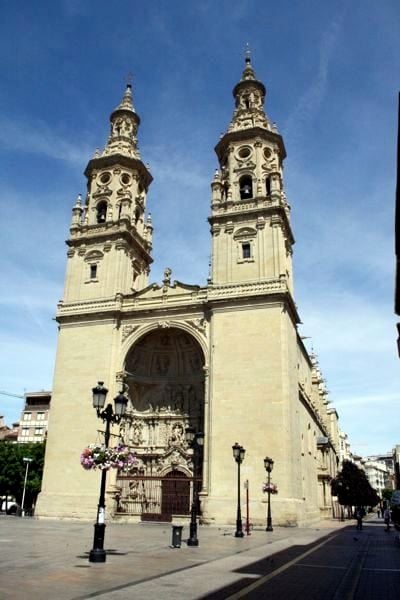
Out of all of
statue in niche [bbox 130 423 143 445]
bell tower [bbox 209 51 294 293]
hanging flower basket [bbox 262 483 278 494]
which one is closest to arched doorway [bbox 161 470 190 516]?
statue in niche [bbox 130 423 143 445]

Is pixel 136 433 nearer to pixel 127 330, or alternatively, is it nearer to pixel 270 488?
pixel 127 330

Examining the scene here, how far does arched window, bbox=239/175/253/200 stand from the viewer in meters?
39.6

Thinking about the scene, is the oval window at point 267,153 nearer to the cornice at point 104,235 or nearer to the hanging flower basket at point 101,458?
the cornice at point 104,235

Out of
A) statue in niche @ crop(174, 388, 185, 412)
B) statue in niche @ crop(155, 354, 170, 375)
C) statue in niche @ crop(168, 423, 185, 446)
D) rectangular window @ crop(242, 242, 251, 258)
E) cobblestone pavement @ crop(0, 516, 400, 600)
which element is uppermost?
rectangular window @ crop(242, 242, 251, 258)

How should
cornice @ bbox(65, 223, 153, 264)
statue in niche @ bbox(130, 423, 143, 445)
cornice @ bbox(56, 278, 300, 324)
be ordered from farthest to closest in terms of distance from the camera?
cornice @ bbox(65, 223, 153, 264) → statue in niche @ bbox(130, 423, 143, 445) → cornice @ bbox(56, 278, 300, 324)

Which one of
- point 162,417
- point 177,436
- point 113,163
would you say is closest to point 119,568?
point 177,436

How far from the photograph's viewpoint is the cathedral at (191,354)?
31172 mm

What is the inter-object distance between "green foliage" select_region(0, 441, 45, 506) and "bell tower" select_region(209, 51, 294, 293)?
26091mm

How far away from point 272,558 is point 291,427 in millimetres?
17558

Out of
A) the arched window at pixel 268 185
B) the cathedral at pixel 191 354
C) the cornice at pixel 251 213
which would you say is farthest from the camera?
the arched window at pixel 268 185

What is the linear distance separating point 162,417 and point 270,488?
11.7 m

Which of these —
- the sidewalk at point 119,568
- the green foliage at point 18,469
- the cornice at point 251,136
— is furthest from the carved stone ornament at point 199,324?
the green foliage at point 18,469

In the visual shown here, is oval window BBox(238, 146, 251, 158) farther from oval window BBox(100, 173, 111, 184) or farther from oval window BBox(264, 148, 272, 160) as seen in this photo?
oval window BBox(100, 173, 111, 184)

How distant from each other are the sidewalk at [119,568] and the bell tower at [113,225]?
23.5 meters
